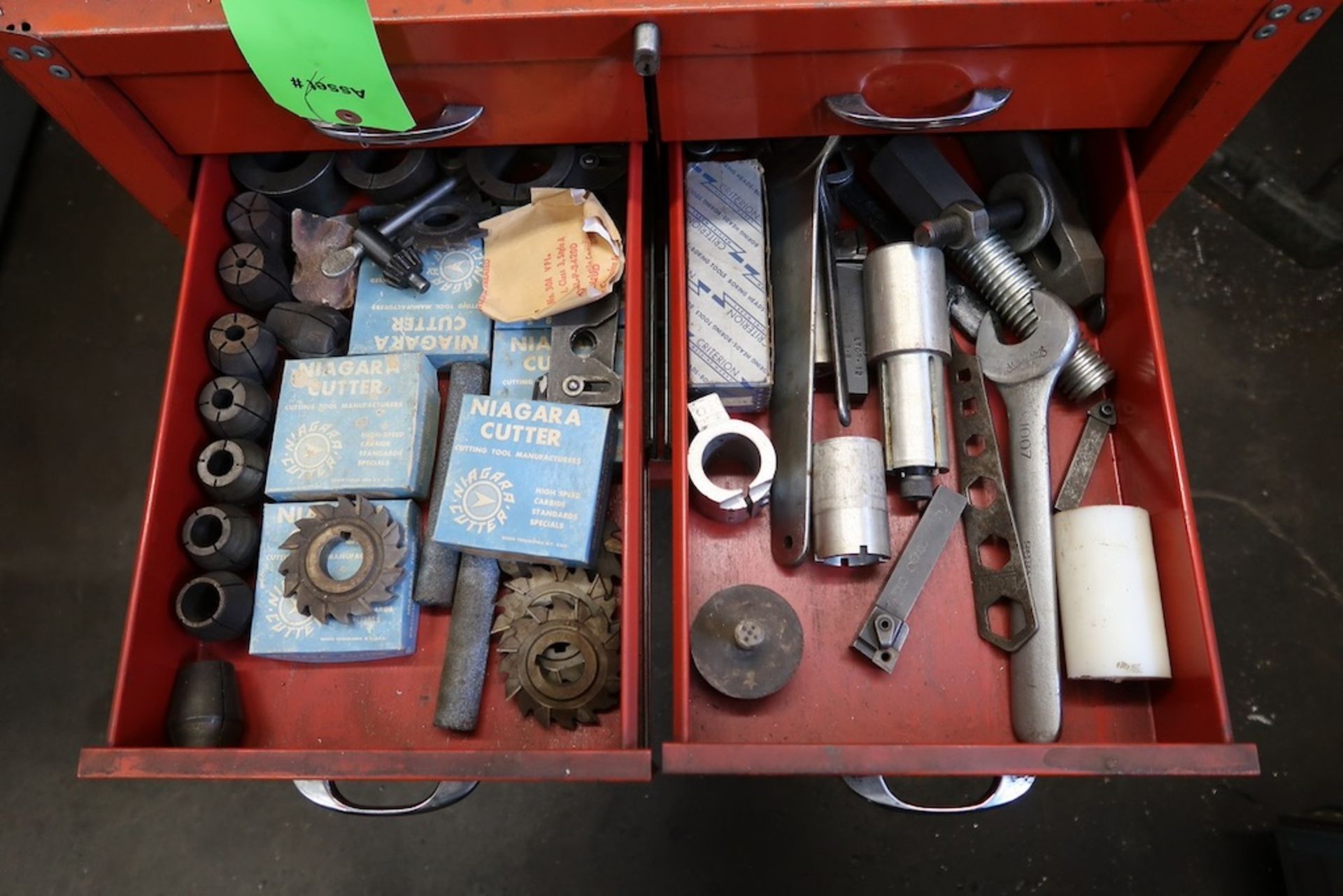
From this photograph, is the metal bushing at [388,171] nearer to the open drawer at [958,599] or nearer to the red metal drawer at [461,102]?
the red metal drawer at [461,102]

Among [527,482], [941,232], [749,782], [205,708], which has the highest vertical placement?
[941,232]

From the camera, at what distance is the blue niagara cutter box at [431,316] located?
938mm

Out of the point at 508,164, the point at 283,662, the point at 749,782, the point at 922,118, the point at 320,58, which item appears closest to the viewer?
the point at 320,58

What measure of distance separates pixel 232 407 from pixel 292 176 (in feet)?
0.89

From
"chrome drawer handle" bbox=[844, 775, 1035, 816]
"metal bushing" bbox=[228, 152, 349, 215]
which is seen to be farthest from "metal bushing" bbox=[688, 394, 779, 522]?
"metal bushing" bbox=[228, 152, 349, 215]

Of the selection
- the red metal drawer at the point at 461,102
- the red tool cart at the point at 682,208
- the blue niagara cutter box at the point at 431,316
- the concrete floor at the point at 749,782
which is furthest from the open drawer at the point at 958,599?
the concrete floor at the point at 749,782

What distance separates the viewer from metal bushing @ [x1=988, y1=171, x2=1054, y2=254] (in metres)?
0.92

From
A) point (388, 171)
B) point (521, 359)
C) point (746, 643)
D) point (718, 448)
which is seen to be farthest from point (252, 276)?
point (746, 643)

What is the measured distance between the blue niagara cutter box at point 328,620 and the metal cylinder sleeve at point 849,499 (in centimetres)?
41

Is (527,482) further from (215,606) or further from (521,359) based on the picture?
(215,606)

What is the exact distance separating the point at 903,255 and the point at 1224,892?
1.09m

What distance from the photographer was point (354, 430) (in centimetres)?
88

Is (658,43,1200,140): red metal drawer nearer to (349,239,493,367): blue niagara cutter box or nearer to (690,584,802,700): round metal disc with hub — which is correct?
(349,239,493,367): blue niagara cutter box

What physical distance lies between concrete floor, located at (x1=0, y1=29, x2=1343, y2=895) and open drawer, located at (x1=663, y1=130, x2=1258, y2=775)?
0.49m
